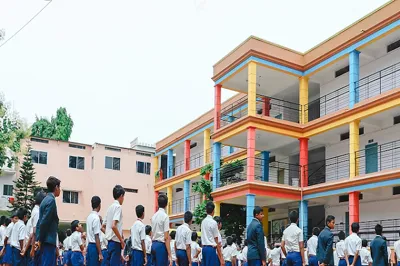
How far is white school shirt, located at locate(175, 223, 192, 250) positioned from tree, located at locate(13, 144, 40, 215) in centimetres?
2586

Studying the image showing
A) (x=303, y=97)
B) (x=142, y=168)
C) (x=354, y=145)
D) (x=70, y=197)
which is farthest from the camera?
(x=142, y=168)

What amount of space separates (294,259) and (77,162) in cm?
3009

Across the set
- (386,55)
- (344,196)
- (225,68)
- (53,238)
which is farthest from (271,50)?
(53,238)

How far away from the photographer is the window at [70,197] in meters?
39.2

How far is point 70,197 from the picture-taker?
39406mm

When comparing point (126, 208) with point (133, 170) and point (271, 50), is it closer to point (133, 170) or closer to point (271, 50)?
point (133, 170)

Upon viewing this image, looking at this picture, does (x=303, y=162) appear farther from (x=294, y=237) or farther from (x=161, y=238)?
(x=161, y=238)

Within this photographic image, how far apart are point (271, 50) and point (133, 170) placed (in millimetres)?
19255

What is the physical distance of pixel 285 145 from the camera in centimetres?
2794

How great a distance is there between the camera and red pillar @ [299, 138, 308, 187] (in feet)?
83.1

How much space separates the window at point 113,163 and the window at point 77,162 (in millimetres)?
1752

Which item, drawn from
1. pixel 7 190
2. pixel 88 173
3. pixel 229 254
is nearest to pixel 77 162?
pixel 88 173

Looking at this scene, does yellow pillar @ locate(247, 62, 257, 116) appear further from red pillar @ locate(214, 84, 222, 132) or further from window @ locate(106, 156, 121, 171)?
window @ locate(106, 156, 121, 171)

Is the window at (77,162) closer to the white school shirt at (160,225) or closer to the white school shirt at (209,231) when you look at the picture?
the white school shirt at (209,231)
